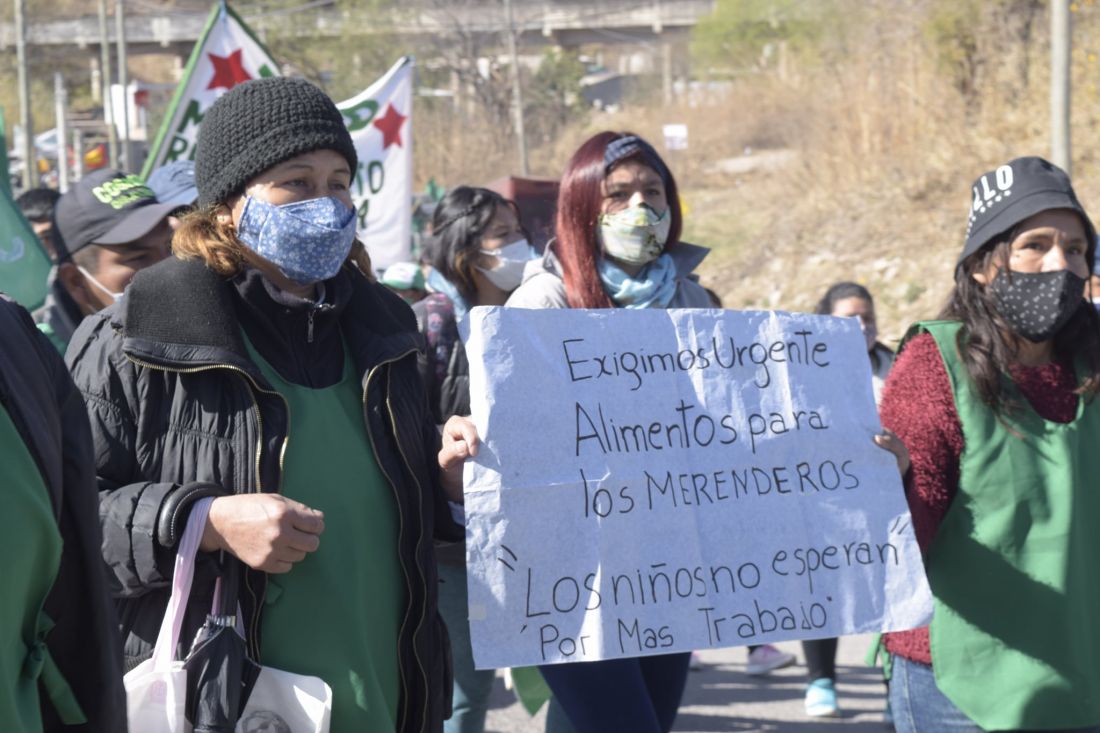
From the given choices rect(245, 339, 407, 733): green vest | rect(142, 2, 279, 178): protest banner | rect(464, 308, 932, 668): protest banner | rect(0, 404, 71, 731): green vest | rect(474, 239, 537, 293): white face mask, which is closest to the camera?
rect(0, 404, 71, 731): green vest

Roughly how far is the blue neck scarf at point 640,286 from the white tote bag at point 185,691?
5.13 feet

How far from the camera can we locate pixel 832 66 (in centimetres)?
3145

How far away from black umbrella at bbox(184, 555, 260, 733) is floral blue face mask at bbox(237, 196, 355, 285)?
681mm

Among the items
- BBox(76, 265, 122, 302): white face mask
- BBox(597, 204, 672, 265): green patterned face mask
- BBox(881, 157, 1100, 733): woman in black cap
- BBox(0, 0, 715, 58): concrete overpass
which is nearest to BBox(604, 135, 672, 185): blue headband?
BBox(597, 204, 672, 265): green patterned face mask

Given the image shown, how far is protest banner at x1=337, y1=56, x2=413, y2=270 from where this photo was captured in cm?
851

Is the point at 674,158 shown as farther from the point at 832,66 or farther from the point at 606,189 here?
the point at 606,189

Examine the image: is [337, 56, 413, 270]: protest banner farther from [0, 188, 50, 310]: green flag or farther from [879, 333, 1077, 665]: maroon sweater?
[879, 333, 1077, 665]: maroon sweater

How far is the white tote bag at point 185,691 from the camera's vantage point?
7.77ft

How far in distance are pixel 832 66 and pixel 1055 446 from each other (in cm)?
2971

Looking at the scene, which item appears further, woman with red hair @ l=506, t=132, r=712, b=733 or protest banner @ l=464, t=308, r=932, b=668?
woman with red hair @ l=506, t=132, r=712, b=733

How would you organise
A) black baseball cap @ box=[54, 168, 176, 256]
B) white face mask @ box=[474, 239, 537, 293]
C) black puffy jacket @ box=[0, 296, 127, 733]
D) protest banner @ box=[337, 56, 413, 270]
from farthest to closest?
protest banner @ box=[337, 56, 413, 270]
white face mask @ box=[474, 239, 537, 293]
black baseball cap @ box=[54, 168, 176, 256]
black puffy jacket @ box=[0, 296, 127, 733]

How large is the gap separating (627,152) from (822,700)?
10.5ft

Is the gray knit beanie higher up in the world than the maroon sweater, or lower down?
higher up

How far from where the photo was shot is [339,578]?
100 inches
